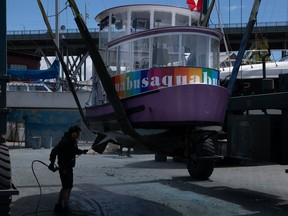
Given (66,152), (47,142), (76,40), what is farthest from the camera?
(76,40)

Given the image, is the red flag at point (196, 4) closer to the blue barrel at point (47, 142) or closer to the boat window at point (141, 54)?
the boat window at point (141, 54)

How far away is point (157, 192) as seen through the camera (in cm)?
958

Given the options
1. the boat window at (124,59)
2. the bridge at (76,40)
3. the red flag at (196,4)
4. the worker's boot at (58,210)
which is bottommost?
the worker's boot at (58,210)

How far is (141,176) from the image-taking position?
12.3 metres

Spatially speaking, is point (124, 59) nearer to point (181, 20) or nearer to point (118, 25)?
point (118, 25)

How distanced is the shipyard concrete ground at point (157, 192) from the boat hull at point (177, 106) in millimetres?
1662

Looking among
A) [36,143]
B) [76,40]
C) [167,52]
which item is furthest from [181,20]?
[76,40]

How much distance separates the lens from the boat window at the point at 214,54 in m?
7.54

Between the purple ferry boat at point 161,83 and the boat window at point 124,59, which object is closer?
the purple ferry boat at point 161,83

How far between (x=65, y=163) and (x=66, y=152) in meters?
0.19

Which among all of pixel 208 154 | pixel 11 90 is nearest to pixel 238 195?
pixel 208 154

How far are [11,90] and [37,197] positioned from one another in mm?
19103

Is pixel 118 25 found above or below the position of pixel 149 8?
below

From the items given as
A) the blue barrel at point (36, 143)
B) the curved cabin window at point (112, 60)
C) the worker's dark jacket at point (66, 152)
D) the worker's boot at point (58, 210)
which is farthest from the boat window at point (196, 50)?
the blue barrel at point (36, 143)
